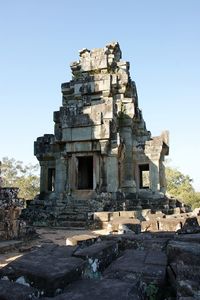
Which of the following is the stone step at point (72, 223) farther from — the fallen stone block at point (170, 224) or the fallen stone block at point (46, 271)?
the fallen stone block at point (46, 271)

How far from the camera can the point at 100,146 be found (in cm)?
1261

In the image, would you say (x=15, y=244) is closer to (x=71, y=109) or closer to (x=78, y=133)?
(x=78, y=133)

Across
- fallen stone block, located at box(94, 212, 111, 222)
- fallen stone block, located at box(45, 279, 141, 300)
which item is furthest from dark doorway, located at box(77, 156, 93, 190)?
fallen stone block, located at box(45, 279, 141, 300)

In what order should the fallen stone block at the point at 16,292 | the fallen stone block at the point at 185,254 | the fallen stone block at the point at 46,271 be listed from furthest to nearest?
the fallen stone block at the point at 185,254, the fallen stone block at the point at 46,271, the fallen stone block at the point at 16,292

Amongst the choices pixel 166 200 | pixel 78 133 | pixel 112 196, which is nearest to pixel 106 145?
pixel 78 133

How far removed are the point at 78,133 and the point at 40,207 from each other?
377 cm

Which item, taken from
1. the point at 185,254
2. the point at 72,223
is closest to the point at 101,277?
the point at 185,254

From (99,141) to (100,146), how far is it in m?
0.23

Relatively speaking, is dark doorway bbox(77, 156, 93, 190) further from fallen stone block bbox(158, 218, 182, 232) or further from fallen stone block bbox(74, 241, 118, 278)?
fallen stone block bbox(74, 241, 118, 278)

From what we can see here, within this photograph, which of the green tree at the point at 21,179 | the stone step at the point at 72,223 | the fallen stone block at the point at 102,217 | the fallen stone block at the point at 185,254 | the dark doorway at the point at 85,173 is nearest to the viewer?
the fallen stone block at the point at 185,254

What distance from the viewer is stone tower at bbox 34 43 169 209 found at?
12.7 m

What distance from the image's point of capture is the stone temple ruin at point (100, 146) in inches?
495

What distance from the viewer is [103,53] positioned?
15547mm

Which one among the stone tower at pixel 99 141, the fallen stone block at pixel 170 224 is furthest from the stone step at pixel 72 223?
the fallen stone block at pixel 170 224
